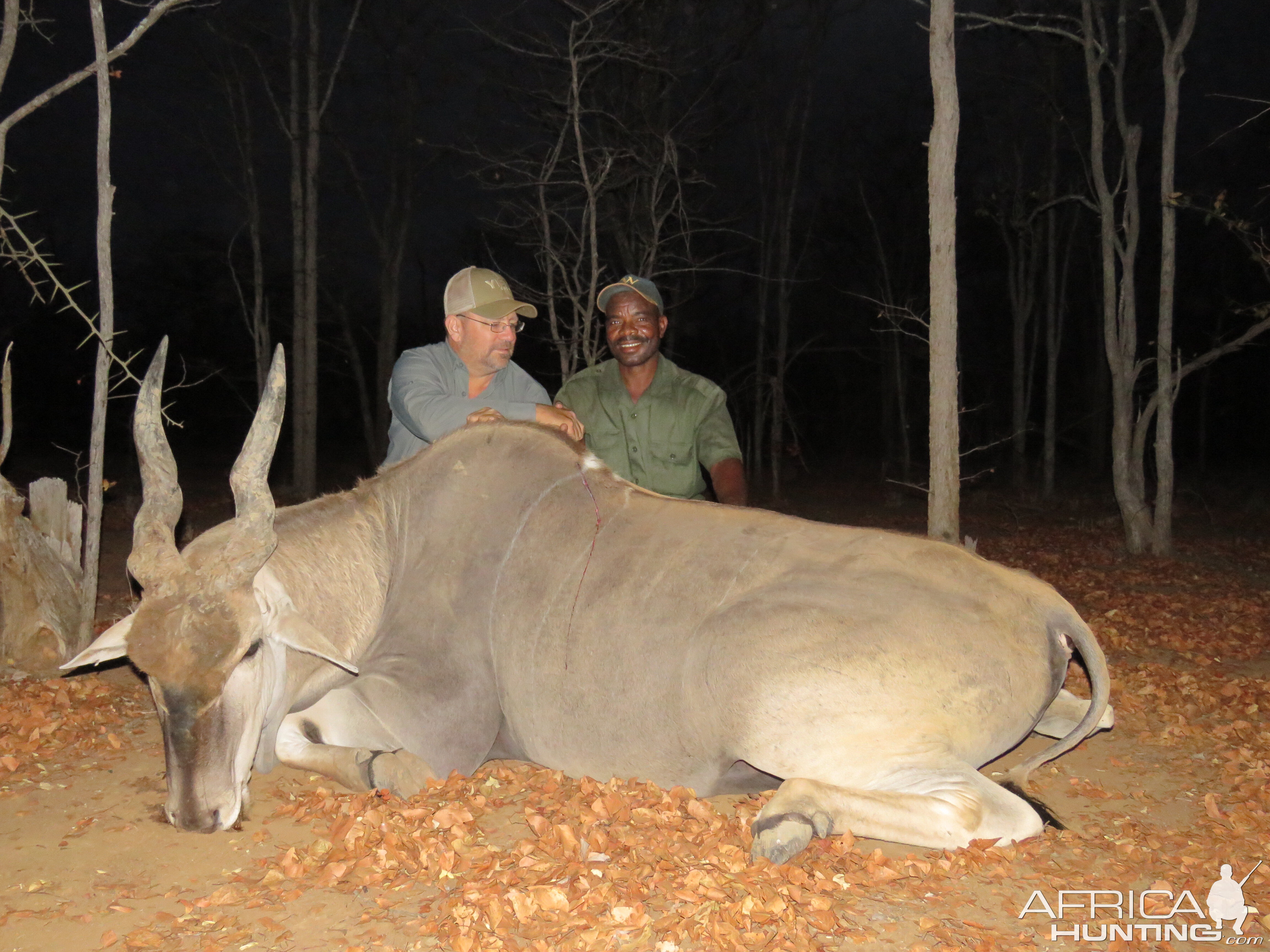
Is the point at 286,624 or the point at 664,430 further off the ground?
the point at 664,430

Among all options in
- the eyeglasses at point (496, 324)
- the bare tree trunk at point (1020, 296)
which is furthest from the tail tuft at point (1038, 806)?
the bare tree trunk at point (1020, 296)

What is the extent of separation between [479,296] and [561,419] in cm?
82

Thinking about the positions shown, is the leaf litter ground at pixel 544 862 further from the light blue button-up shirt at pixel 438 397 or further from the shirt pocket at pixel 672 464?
the shirt pocket at pixel 672 464

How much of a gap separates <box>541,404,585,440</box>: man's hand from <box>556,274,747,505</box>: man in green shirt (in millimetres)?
1155

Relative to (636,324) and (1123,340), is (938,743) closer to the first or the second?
(636,324)

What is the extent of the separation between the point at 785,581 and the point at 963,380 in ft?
123

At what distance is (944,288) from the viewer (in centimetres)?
766

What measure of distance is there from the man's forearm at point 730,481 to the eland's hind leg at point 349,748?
264cm

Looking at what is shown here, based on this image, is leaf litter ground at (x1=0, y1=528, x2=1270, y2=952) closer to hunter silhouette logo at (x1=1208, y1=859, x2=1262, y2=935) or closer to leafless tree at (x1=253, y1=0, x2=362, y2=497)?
hunter silhouette logo at (x1=1208, y1=859, x2=1262, y2=935)

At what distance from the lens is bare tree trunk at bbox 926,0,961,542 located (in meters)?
7.62

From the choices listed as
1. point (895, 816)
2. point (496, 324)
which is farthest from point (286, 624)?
point (895, 816)

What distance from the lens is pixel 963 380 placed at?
127ft

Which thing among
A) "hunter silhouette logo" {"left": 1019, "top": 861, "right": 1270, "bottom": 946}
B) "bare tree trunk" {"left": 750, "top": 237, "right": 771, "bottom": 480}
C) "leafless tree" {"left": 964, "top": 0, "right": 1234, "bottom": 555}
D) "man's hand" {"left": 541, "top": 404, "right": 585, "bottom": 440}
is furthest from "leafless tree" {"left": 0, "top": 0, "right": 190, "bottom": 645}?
"bare tree trunk" {"left": 750, "top": 237, "right": 771, "bottom": 480}

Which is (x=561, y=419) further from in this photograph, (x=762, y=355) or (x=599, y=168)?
(x=762, y=355)
